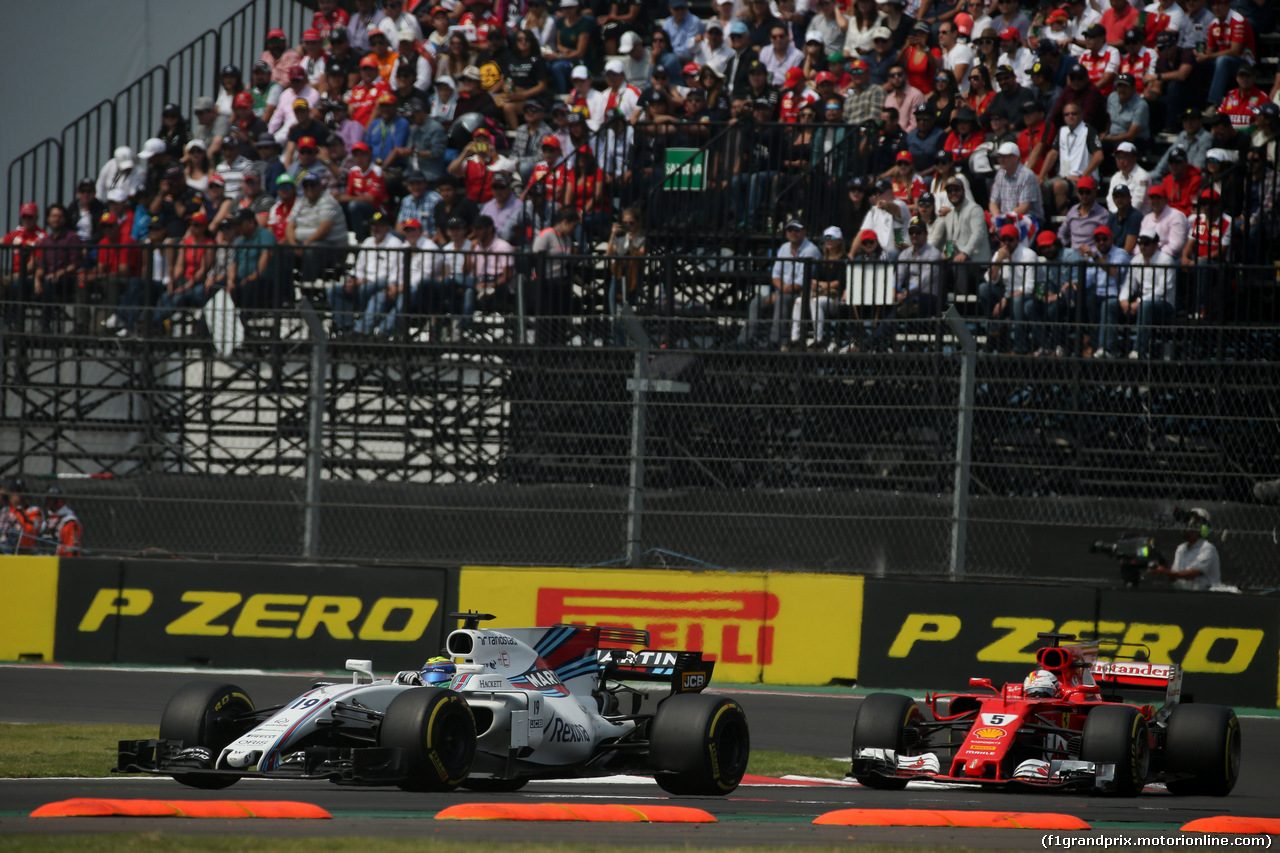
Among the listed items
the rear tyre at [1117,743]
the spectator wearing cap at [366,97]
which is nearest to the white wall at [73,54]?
the spectator wearing cap at [366,97]

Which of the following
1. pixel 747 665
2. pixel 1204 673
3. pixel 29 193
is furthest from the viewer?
pixel 29 193

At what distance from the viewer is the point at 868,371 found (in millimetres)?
11875

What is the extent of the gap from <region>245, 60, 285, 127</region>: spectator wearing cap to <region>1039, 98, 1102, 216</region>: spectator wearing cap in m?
8.99

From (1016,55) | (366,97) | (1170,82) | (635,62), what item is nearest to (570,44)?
(635,62)

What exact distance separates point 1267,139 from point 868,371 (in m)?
4.60

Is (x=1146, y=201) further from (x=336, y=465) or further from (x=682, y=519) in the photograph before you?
(x=336, y=465)

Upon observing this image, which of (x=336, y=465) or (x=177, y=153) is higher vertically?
(x=177, y=153)

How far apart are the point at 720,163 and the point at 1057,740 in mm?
7974

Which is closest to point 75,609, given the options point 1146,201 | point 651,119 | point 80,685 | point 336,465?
point 80,685

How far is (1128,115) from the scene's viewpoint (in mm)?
14680

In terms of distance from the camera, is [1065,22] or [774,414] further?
[1065,22]

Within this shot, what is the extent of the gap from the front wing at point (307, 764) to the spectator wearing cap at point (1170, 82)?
36.2 feet

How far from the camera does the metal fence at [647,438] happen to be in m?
11.6

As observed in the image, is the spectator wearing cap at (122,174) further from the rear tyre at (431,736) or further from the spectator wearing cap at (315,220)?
the rear tyre at (431,736)
